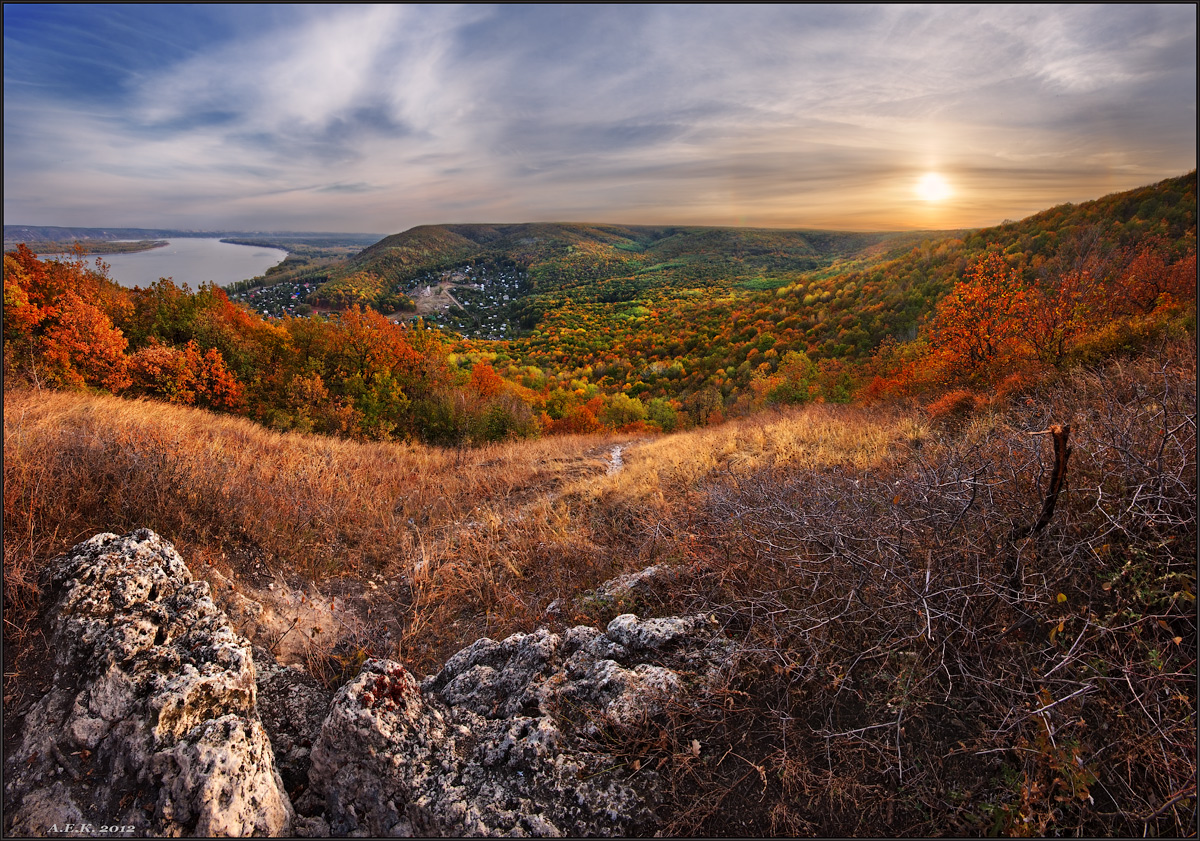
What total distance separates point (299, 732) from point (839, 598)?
384 centimetres

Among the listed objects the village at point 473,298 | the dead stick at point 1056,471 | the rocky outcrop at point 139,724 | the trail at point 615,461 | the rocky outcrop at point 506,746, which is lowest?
the trail at point 615,461

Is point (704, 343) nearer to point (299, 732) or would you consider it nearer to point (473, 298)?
point (299, 732)

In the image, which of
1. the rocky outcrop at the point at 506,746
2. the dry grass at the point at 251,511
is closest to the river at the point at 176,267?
the dry grass at the point at 251,511

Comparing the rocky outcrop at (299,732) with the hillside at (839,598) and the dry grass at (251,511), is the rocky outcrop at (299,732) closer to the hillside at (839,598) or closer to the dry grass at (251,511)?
the hillside at (839,598)

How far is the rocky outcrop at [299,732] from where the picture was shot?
7.99ft

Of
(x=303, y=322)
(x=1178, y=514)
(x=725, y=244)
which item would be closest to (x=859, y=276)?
(x=303, y=322)

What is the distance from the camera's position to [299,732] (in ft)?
10.3

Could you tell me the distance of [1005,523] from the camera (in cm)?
310

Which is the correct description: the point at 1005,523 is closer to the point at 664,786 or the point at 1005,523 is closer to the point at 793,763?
the point at 793,763

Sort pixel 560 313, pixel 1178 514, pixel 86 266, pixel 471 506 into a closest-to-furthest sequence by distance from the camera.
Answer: pixel 1178 514, pixel 471 506, pixel 86 266, pixel 560 313

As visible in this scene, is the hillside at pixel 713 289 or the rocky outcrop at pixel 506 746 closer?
the rocky outcrop at pixel 506 746

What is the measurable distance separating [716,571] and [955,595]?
1.74m

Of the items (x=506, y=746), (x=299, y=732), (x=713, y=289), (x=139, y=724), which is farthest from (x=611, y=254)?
(x=139, y=724)

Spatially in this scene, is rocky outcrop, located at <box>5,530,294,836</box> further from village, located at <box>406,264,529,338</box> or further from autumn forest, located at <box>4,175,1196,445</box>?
village, located at <box>406,264,529,338</box>
